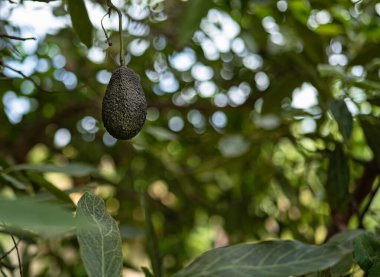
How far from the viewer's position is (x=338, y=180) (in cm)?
79

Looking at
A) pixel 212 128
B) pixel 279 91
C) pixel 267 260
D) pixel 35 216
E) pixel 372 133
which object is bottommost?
pixel 212 128

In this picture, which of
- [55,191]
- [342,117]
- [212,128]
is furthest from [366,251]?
[212,128]

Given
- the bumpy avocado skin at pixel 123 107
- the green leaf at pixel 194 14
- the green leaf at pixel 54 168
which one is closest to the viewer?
the bumpy avocado skin at pixel 123 107

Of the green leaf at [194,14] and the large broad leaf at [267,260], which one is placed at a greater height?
the green leaf at [194,14]

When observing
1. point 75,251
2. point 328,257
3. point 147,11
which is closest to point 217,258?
point 328,257

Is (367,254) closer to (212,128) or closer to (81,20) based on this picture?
(81,20)

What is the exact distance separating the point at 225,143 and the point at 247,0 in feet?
0.77

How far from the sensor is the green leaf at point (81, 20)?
2.04ft

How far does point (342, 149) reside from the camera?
2.71 ft

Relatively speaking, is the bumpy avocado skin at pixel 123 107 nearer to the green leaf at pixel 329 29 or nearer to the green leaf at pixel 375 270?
the green leaf at pixel 375 270

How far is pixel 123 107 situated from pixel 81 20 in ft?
0.71

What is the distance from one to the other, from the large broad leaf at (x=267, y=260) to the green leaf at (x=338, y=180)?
309 mm

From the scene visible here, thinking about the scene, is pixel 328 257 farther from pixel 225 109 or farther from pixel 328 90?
pixel 225 109

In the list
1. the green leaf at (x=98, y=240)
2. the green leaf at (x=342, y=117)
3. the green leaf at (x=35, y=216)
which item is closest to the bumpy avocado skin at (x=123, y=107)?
the green leaf at (x=98, y=240)
